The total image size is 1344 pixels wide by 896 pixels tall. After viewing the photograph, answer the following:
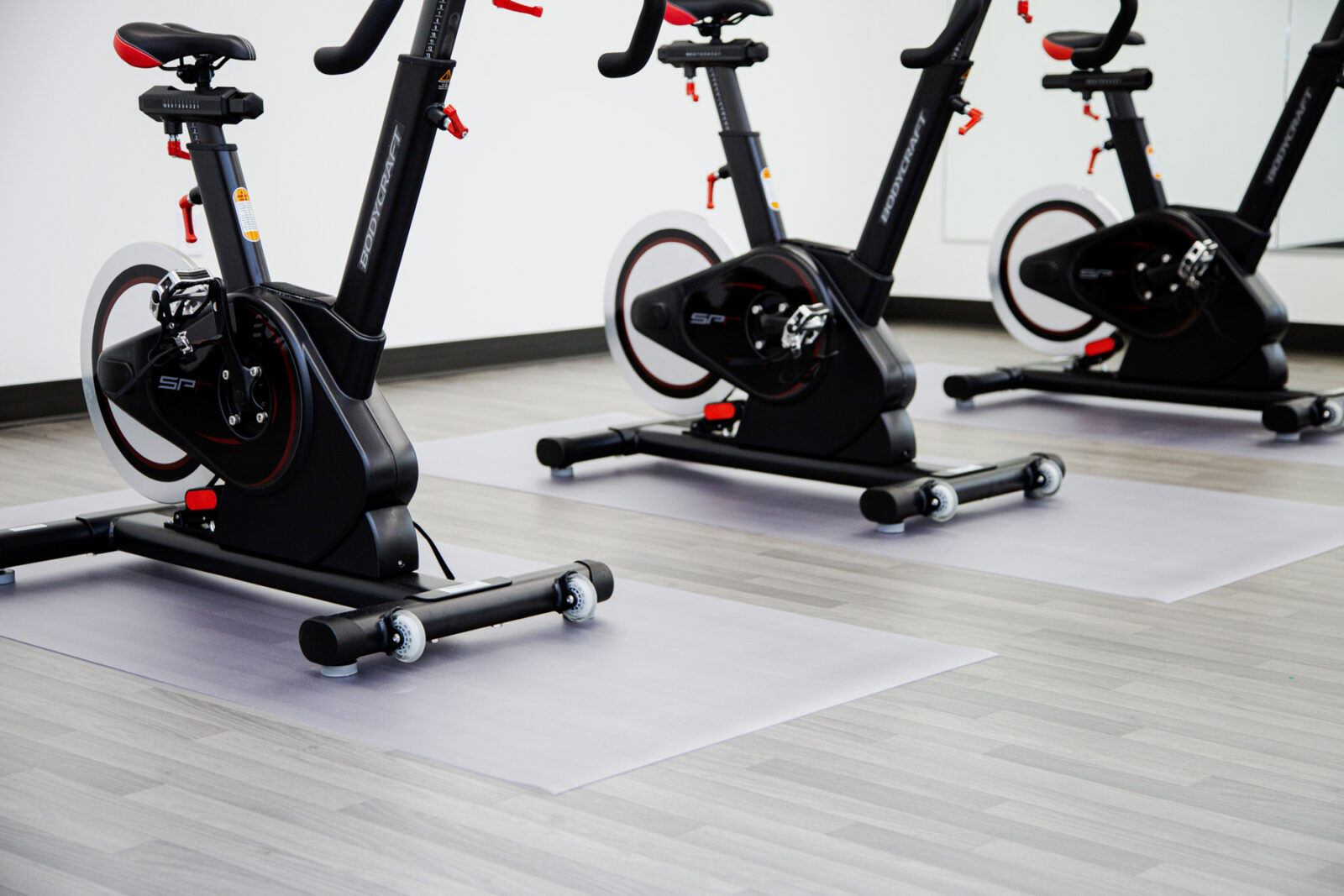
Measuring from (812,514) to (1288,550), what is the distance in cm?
116

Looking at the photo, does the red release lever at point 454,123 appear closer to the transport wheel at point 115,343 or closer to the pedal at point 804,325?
the transport wheel at point 115,343

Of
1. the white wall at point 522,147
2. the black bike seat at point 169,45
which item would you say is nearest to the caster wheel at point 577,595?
the black bike seat at point 169,45

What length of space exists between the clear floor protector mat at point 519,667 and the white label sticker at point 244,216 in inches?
29.5

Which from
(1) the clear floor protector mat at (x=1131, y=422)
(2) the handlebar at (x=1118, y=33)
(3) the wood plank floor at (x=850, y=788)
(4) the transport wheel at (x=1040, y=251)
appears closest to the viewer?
(3) the wood plank floor at (x=850, y=788)

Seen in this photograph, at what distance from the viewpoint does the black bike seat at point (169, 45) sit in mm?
3168

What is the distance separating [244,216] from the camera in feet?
10.8

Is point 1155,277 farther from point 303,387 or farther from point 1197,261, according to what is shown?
point 303,387

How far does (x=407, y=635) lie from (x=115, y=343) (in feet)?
3.78

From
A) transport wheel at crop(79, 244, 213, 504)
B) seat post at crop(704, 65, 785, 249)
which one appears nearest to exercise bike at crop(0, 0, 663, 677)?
transport wheel at crop(79, 244, 213, 504)

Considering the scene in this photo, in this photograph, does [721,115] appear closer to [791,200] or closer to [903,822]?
[903,822]

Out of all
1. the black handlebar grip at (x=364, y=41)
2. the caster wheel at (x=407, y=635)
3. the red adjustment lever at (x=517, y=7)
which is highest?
the red adjustment lever at (x=517, y=7)

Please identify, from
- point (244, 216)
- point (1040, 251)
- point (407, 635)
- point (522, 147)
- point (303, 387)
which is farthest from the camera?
point (522, 147)

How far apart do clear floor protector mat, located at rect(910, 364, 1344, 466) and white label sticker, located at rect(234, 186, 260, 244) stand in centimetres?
288

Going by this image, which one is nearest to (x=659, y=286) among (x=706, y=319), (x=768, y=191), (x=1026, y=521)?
(x=706, y=319)
